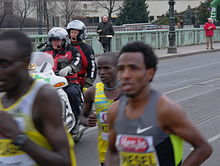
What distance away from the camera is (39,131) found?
299cm

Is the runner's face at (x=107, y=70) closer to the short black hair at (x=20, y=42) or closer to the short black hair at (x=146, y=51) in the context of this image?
the short black hair at (x=146, y=51)

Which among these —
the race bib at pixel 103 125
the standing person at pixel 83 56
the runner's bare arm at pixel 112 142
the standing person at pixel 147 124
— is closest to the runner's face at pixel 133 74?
the standing person at pixel 147 124

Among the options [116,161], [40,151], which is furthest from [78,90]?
[40,151]

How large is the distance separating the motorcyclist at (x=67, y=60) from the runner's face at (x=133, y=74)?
432 centimetres

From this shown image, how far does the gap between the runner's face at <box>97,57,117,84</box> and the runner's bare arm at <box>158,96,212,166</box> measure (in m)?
1.93

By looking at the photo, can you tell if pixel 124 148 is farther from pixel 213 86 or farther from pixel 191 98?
pixel 213 86

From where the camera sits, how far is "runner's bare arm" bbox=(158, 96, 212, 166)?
3111 mm

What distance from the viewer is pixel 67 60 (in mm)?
7812

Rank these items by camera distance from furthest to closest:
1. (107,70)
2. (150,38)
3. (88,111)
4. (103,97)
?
(150,38) < (88,111) < (107,70) < (103,97)

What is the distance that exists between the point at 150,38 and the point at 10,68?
28.0 metres

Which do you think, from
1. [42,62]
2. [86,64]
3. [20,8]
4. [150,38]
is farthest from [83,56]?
[20,8]

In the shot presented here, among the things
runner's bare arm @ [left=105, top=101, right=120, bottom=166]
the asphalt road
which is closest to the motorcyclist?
the asphalt road

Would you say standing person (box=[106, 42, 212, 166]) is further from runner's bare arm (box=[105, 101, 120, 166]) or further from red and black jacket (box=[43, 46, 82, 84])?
red and black jacket (box=[43, 46, 82, 84])

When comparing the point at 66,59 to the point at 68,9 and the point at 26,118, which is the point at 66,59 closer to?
the point at 26,118
